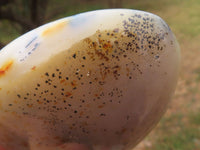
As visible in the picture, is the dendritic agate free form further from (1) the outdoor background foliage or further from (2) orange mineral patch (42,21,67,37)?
(1) the outdoor background foliage

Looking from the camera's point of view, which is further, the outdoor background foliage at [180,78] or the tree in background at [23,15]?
the outdoor background foliage at [180,78]

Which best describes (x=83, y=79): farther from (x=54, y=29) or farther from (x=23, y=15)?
(x=23, y=15)

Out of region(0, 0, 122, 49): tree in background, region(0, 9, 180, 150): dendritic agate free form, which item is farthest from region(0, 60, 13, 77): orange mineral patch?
region(0, 0, 122, 49): tree in background

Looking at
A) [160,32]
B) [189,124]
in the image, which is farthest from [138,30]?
[189,124]

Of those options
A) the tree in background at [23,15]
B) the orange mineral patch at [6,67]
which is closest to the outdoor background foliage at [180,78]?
the tree in background at [23,15]

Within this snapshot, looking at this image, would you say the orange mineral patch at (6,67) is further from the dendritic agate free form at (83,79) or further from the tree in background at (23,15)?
the tree in background at (23,15)

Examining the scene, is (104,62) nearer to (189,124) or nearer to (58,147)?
(58,147)

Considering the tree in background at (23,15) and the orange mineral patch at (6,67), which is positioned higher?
the orange mineral patch at (6,67)
